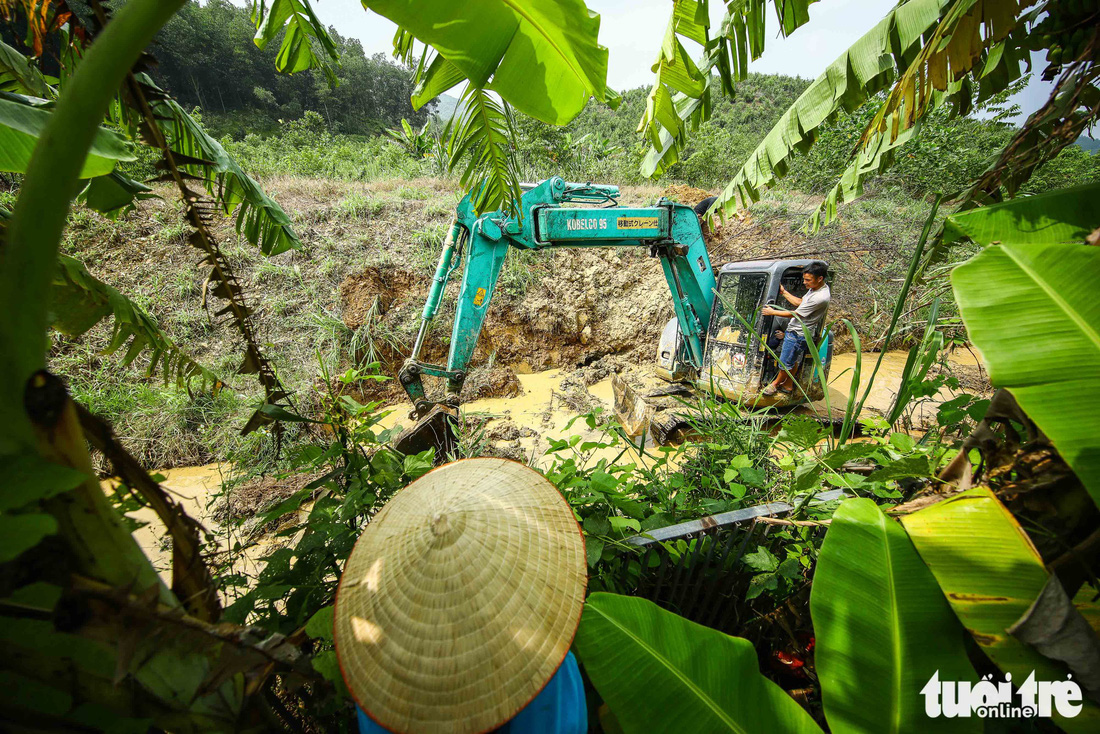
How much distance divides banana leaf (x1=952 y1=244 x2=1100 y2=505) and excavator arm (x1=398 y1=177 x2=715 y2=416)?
9.87ft

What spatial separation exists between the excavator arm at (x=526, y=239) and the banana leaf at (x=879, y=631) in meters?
3.16

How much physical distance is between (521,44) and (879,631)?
2.08m

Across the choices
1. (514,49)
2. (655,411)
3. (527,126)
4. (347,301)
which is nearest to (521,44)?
(514,49)

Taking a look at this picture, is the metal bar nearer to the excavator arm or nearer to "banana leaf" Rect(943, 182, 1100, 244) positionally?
"banana leaf" Rect(943, 182, 1100, 244)

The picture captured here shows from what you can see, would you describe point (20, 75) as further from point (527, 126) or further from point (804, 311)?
point (527, 126)

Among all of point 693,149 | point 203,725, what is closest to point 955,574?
point 203,725

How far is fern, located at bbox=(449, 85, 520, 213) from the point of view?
2.17m

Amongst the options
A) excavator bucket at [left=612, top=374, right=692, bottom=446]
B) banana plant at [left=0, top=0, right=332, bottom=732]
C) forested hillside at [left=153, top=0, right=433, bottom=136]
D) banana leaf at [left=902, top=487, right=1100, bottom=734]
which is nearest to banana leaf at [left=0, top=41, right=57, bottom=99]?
banana plant at [left=0, top=0, right=332, bottom=732]

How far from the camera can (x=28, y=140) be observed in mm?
1198

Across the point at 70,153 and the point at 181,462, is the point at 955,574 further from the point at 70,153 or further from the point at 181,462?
the point at 181,462

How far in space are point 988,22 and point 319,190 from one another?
9.67 m

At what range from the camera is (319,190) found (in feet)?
27.2

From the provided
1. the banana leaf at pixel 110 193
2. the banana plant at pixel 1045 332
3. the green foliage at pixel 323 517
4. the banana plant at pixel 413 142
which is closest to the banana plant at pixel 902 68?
the banana plant at pixel 1045 332

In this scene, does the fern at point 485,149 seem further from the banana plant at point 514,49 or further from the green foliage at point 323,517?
the green foliage at point 323,517
